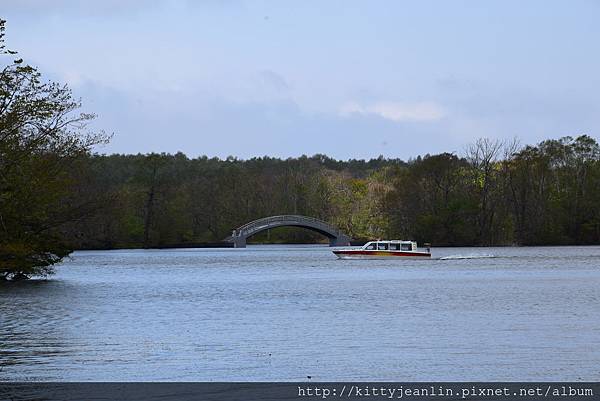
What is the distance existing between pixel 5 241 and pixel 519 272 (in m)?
34.9

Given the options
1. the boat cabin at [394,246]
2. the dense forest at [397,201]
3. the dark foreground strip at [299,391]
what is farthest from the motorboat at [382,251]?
the dark foreground strip at [299,391]

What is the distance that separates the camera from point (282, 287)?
55406 millimetres

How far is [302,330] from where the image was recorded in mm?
30812

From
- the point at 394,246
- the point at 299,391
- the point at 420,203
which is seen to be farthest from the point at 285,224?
the point at 299,391

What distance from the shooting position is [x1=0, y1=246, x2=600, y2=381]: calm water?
72.0 ft

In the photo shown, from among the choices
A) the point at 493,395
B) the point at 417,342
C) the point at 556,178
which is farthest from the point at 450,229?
the point at 493,395

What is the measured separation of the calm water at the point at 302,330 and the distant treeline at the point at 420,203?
72.7m

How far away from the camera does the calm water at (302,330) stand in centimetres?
2195

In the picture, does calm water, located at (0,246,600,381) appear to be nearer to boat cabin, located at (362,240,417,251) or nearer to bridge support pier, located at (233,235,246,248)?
boat cabin, located at (362,240,417,251)

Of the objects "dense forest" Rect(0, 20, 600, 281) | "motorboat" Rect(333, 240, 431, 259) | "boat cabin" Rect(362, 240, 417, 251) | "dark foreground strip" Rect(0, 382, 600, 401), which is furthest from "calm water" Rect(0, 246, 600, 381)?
"dense forest" Rect(0, 20, 600, 281)

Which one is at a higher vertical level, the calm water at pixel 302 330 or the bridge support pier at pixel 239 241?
the bridge support pier at pixel 239 241

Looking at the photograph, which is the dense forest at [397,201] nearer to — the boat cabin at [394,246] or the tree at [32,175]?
the boat cabin at [394,246]

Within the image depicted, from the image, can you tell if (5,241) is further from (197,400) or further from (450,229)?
(450,229)

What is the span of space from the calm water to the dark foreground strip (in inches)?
39.2
